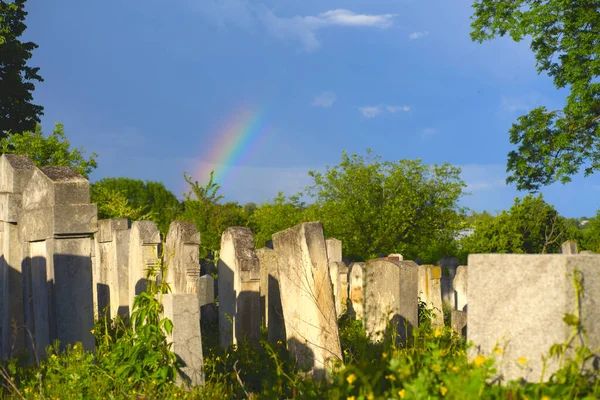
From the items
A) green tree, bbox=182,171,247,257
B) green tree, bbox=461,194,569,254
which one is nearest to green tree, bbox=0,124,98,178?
green tree, bbox=182,171,247,257

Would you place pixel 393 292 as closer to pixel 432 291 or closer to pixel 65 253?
pixel 432 291

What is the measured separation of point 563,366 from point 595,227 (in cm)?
4311

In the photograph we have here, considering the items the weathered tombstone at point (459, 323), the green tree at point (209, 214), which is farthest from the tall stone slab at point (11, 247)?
the green tree at point (209, 214)

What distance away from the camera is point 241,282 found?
11.7 meters

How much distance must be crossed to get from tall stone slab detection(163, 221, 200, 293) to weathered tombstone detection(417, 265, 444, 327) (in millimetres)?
4820

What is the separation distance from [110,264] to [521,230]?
34243 mm

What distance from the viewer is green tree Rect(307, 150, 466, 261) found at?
41.8 m

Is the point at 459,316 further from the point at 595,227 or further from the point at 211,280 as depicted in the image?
the point at 595,227

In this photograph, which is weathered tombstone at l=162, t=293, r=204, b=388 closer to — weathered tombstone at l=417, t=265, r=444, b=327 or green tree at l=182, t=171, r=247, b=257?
weathered tombstone at l=417, t=265, r=444, b=327

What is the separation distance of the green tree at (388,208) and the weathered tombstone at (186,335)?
103 feet

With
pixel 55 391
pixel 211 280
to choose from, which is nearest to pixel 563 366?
pixel 55 391

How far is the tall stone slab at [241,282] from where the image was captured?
11.7m

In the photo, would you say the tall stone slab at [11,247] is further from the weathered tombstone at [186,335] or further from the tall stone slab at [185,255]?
the weathered tombstone at [186,335]

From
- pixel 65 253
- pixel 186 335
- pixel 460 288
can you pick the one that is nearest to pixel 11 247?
pixel 65 253
